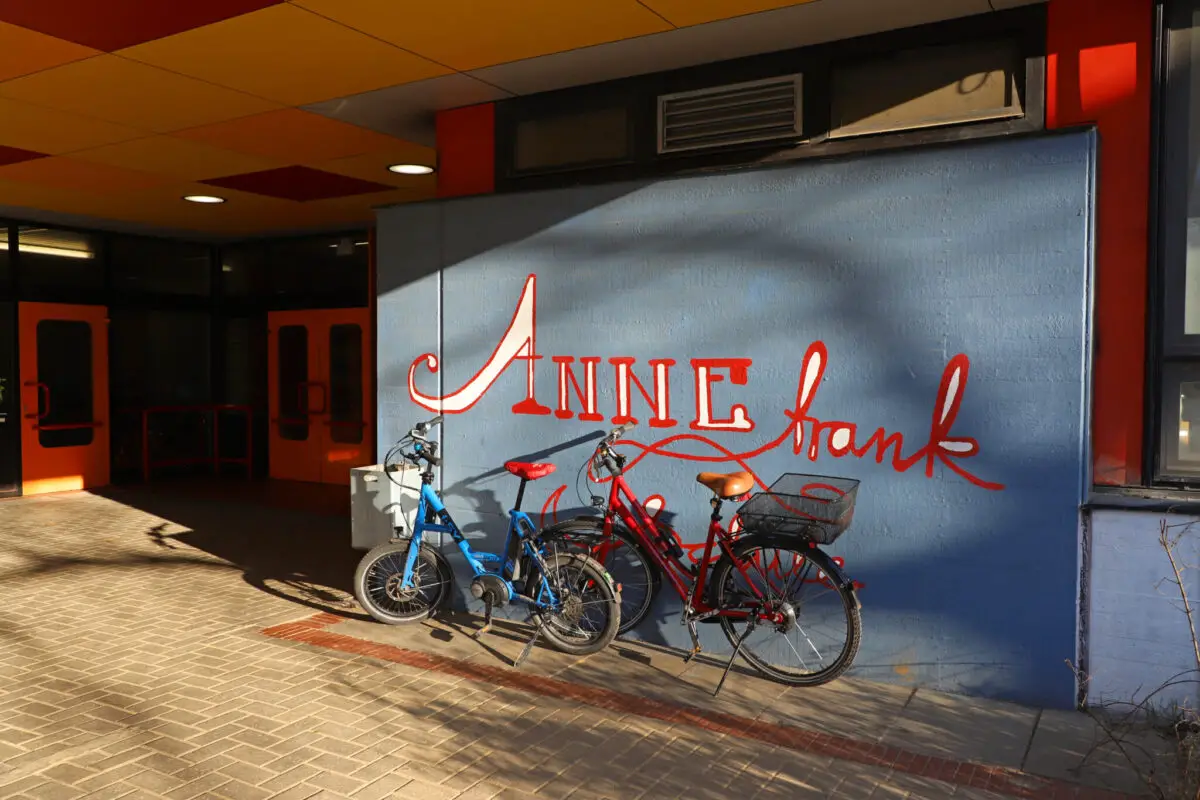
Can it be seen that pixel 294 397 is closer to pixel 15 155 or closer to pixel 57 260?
pixel 57 260

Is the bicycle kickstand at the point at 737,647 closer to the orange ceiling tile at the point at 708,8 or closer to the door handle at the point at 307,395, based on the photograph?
the orange ceiling tile at the point at 708,8

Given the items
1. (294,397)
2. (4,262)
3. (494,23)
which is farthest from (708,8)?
(4,262)

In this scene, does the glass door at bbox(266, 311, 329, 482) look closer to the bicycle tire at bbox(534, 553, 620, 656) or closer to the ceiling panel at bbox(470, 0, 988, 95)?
the ceiling panel at bbox(470, 0, 988, 95)

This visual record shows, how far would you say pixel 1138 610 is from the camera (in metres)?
3.83

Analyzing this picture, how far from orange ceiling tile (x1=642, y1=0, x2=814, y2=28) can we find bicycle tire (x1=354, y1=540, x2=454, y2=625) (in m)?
3.12

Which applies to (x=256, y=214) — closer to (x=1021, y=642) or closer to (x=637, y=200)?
(x=637, y=200)

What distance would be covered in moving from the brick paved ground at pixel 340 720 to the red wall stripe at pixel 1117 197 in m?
1.50

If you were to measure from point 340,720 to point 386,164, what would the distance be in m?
4.68

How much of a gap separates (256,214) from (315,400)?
8.23 ft

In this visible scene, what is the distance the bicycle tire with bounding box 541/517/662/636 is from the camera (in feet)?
15.5

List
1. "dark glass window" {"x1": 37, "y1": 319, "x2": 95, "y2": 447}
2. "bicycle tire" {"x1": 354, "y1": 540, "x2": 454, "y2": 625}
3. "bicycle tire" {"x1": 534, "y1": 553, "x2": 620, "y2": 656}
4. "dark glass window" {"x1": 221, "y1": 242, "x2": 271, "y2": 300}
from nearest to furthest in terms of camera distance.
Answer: "bicycle tire" {"x1": 534, "y1": 553, "x2": 620, "y2": 656}, "bicycle tire" {"x1": 354, "y1": 540, "x2": 454, "y2": 625}, "dark glass window" {"x1": 37, "y1": 319, "x2": 95, "y2": 447}, "dark glass window" {"x1": 221, "y1": 242, "x2": 271, "y2": 300}

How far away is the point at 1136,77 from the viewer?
388 cm

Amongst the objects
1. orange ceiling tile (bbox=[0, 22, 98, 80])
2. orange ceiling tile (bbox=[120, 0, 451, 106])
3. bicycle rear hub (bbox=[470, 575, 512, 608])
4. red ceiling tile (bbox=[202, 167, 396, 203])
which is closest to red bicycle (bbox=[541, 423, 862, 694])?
bicycle rear hub (bbox=[470, 575, 512, 608])

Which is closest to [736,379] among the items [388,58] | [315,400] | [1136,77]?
[1136,77]
